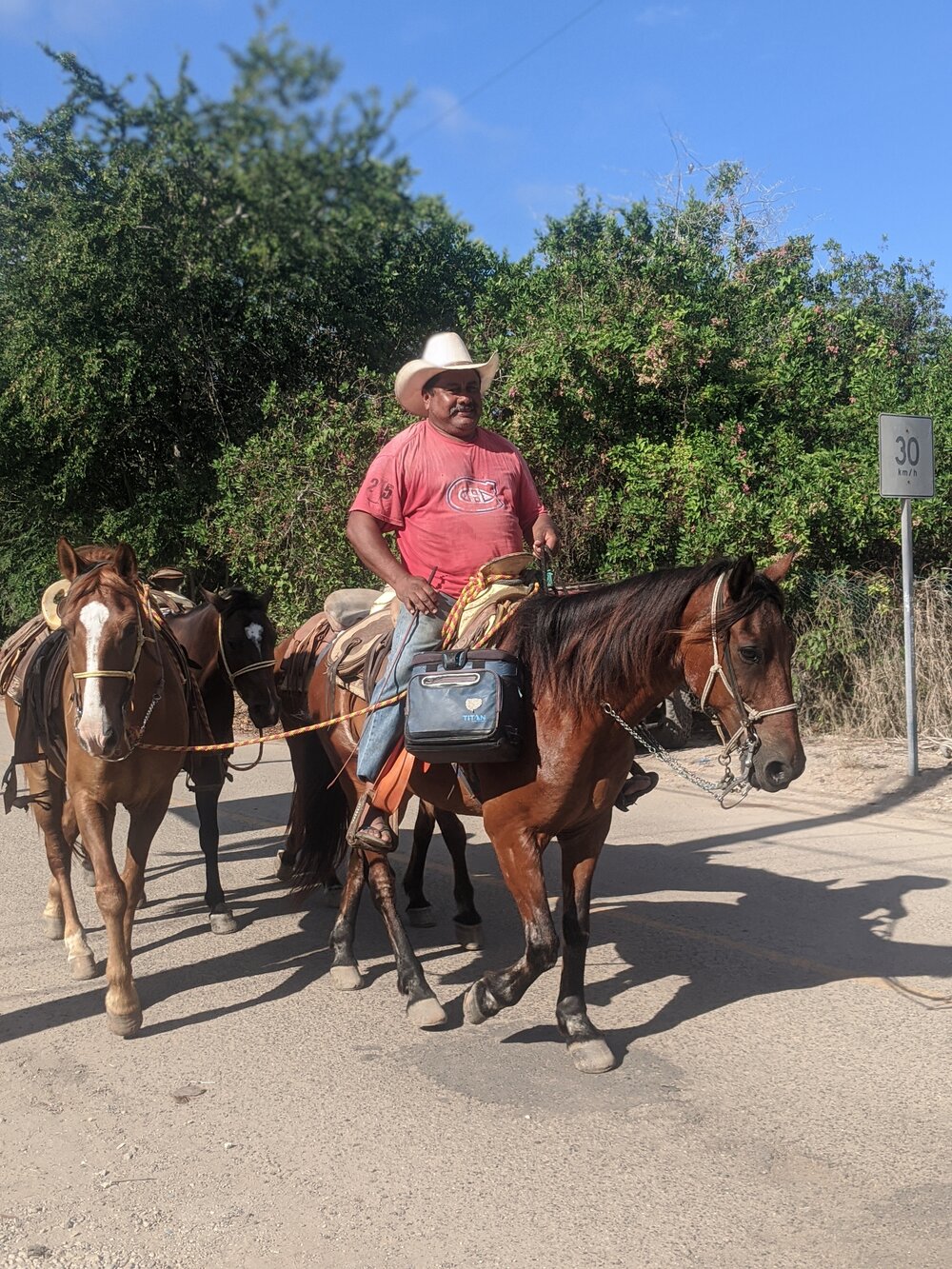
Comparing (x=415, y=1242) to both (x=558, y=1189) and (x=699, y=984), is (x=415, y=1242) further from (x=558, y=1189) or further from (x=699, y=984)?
(x=699, y=984)

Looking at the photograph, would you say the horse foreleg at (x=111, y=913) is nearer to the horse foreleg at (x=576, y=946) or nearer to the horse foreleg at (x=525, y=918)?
the horse foreleg at (x=525, y=918)

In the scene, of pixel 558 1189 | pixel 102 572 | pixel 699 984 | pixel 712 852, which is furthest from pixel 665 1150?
pixel 712 852

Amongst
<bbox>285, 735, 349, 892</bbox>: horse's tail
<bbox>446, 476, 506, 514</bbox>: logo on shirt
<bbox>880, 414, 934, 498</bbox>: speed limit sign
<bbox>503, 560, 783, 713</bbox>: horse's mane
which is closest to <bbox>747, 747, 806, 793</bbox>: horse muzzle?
<bbox>503, 560, 783, 713</bbox>: horse's mane

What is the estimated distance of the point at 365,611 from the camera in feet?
20.6

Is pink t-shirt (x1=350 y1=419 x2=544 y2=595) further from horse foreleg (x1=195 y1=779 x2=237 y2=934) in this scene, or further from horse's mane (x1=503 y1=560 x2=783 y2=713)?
horse foreleg (x1=195 y1=779 x2=237 y2=934)

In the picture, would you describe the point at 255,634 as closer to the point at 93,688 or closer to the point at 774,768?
the point at 93,688

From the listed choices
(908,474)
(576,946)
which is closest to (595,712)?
(576,946)

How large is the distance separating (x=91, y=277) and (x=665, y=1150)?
328 centimetres

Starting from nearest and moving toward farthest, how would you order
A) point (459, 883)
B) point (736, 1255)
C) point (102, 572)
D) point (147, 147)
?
1. point (147, 147)
2. point (736, 1255)
3. point (102, 572)
4. point (459, 883)

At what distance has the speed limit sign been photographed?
9.30 meters

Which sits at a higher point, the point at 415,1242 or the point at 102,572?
the point at 102,572

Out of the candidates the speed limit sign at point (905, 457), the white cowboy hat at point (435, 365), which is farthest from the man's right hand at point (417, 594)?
the speed limit sign at point (905, 457)

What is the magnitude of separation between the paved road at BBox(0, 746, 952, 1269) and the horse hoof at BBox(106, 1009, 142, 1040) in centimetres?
6

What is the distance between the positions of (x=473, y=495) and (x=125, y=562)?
1601mm
